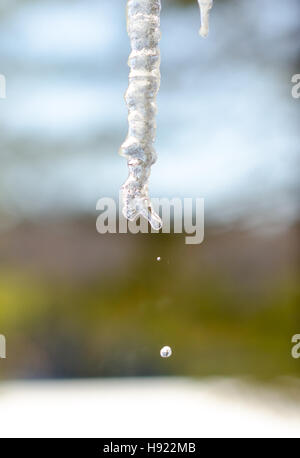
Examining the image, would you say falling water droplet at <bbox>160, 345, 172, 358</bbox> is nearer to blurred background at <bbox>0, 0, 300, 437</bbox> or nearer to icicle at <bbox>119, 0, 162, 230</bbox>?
blurred background at <bbox>0, 0, 300, 437</bbox>

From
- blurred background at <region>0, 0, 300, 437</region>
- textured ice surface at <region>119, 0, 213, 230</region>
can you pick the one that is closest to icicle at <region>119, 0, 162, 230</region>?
textured ice surface at <region>119, 0, 213, 230</region>

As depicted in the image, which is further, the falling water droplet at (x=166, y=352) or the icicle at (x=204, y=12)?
the falling water droplet at (x=166, y=352)

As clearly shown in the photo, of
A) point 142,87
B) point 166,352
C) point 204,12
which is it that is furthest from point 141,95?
point 166,352

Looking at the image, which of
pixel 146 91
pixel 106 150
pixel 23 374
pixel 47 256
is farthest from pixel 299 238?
pixel 146 91

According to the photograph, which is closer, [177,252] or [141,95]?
[141,95]

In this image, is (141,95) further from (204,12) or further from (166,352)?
(166,352)

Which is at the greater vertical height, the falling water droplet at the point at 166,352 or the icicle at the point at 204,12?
the icicle at the point at 204,12

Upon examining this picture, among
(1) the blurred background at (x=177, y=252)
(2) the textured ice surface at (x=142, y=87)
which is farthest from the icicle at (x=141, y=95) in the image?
(1) the blurred background at (x=177, y=252)

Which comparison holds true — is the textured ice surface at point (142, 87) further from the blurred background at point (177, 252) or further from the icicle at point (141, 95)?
the blurred background at point (177, 252)

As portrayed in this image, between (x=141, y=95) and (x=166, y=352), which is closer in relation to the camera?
(x=141, y=95)

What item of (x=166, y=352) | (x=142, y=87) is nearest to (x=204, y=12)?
(x=142, y=87)

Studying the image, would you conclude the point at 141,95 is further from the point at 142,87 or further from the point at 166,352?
the point at 166,352
